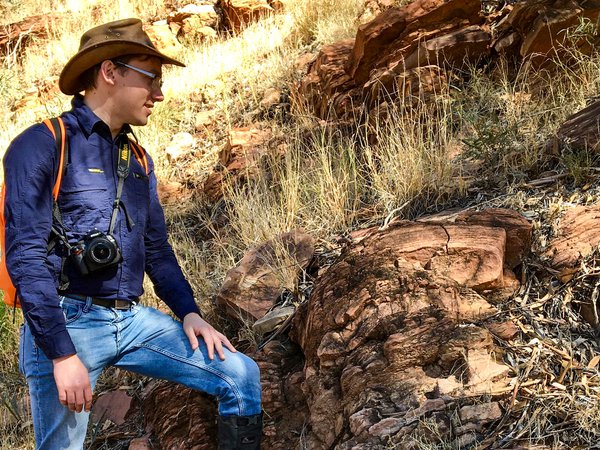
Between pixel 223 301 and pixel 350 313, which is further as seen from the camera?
pixel 223 301

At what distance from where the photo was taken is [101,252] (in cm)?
271

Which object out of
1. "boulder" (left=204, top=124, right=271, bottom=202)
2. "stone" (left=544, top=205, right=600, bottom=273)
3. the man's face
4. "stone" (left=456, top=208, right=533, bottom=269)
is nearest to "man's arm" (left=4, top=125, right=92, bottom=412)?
the man's face

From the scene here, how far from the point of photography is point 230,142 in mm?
6707

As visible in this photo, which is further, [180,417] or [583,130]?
[583,130]

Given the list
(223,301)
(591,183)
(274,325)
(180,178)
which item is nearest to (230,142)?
(180,178)

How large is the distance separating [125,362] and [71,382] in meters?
0.38

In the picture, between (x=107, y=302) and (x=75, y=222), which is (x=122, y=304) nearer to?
(x=107, y=302)

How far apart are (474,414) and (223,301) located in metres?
1.96

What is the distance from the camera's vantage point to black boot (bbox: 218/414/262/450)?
2.88 metres

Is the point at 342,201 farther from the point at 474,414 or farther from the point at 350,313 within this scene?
the point at 474,414

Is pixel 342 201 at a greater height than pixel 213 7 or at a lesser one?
lesser

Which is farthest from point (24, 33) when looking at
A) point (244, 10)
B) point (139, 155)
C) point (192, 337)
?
point (192, 337)

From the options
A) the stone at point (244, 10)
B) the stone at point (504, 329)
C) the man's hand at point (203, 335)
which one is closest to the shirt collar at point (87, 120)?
the man's hand at point (203, 335)

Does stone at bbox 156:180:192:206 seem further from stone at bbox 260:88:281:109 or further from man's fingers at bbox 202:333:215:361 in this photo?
man's fingers at bbox 202:333:215:361
